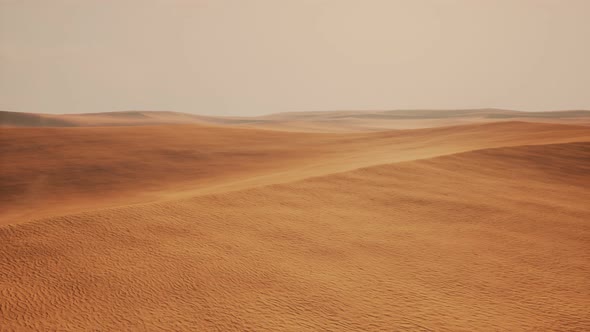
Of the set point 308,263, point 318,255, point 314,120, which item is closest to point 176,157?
point 318,255

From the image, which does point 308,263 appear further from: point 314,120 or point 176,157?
point 314,120

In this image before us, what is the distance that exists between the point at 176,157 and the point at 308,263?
1100cm

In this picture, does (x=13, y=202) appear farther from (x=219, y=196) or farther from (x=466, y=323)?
(x=466, y=323)

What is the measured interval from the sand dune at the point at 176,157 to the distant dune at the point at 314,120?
30767 millimetres

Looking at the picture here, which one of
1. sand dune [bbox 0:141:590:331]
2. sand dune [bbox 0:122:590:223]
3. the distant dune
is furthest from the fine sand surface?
the distant dune

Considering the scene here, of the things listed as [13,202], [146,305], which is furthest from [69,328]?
[13,202]

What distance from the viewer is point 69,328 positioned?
4.09m

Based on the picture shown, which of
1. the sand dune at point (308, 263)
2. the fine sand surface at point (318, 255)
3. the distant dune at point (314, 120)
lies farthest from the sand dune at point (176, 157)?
the distant dune at point (314, 120)

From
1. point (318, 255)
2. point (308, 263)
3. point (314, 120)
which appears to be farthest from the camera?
point (314, 120)

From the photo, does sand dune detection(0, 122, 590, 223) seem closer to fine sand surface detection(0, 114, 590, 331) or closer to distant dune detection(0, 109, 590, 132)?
fine sand surface detection(0, 114, 590, 331)

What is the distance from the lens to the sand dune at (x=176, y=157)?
10.2 m

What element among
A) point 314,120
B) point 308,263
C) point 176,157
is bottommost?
point 308,263

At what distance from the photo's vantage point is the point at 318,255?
5711 mm

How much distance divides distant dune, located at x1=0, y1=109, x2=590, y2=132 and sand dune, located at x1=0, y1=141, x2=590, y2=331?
143 ft
